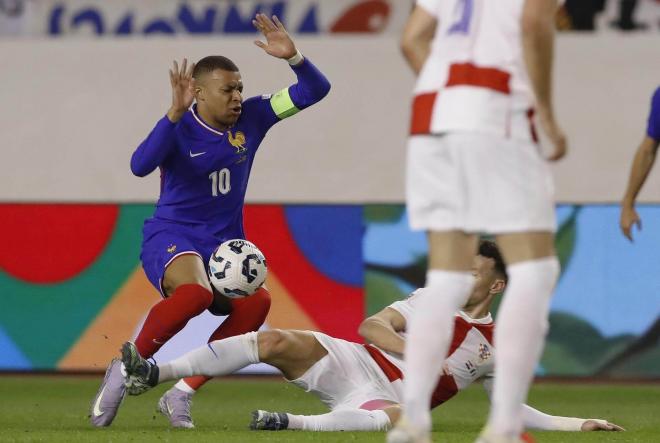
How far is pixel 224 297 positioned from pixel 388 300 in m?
3.32

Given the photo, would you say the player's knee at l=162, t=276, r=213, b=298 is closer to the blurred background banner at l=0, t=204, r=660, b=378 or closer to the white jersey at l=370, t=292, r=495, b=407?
the white jersey at l=370, t=292, r=495, b=407

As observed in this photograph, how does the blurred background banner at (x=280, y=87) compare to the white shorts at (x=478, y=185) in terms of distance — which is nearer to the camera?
the white shorts at (x=478, y=185)

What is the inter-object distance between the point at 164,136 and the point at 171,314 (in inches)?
27.5

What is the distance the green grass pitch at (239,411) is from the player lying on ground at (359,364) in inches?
5.7

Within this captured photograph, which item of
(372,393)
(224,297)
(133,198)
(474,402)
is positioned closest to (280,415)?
(372,393)

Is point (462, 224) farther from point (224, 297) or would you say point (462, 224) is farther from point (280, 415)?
point (224, 297)

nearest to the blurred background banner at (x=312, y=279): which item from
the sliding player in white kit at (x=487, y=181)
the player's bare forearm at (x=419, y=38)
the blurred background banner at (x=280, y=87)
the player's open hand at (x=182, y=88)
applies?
the blurred background banner at (x=280, y=87)

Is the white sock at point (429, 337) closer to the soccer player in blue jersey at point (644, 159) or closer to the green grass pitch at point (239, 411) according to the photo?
the green grass pitch at point (239, 411)

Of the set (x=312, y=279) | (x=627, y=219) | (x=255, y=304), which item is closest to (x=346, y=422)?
(x=255, y=304)

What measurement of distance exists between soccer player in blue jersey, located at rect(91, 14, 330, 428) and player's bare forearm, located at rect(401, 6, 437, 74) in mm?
2067

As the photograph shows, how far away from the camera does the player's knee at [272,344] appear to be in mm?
5070

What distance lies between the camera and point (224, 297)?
18.7 feet

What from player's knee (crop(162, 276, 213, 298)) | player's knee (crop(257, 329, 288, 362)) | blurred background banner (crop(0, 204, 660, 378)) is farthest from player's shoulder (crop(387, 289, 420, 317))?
blurred background banner (crop(0, 204, 660, 378))

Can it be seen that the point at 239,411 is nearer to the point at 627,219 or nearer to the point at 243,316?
the point at 243,316
